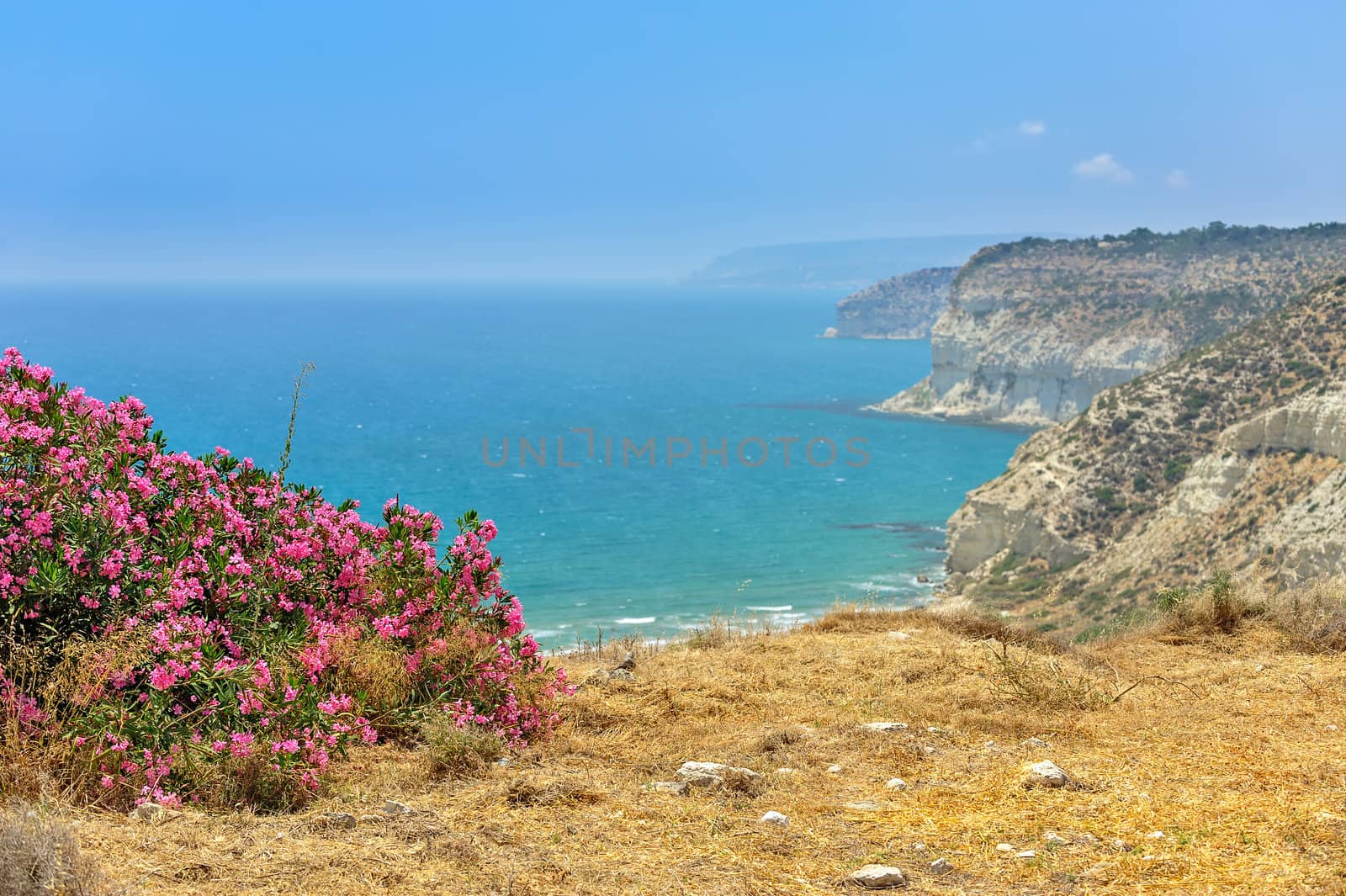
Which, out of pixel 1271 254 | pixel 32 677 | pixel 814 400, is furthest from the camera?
pixel 814 400

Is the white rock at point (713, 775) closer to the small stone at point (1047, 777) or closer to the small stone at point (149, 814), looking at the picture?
the small stone at point (1047, 777)

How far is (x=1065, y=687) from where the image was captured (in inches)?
294

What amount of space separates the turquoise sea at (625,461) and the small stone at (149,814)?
14470 millimetres

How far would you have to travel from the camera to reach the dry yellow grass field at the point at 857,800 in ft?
14.7

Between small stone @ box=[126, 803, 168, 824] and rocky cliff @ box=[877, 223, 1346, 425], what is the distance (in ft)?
362

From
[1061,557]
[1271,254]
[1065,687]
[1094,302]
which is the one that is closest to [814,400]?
[1094,302]

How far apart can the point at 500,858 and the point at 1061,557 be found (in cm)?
5094

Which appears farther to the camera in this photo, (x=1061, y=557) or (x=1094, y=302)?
(x=1094, y=302)

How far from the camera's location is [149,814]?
4938mm

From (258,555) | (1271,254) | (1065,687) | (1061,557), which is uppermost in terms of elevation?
(1271,254)

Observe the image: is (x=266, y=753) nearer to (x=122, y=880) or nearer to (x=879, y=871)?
(x=122, y=880)

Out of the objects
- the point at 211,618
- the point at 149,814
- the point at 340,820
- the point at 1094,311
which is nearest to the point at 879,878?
the point at 340,820

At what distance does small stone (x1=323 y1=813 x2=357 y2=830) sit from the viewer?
5.01m

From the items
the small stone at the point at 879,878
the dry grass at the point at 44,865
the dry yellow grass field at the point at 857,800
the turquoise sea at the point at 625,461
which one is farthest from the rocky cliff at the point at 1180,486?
the dry grass at the point at 44,865
